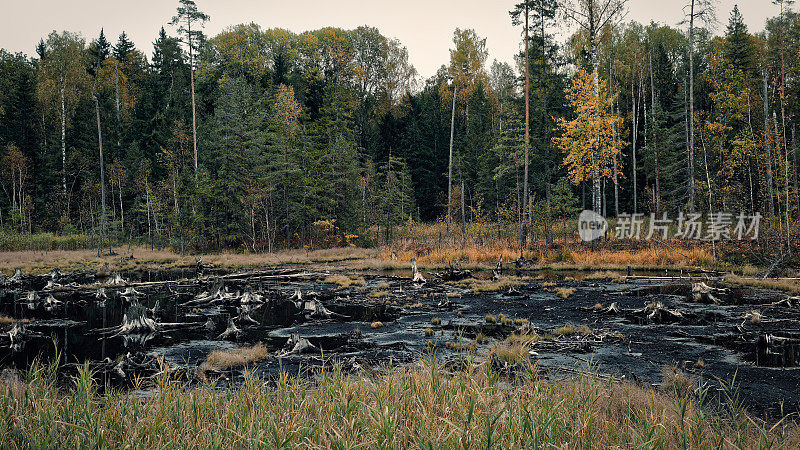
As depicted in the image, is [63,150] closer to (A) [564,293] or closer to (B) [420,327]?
(B) [420,327]

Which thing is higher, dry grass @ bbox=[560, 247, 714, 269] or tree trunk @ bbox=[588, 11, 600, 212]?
tree trunk @ bbox=[588, 11, 600, 212]

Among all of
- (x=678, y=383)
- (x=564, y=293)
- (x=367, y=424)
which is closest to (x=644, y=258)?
(x=564, y=293)

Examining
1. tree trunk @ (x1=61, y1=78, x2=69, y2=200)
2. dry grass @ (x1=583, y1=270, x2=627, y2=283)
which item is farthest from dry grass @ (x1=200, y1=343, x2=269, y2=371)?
tree trunk @ (x1=61, y1=78, x2=69, y2=200)

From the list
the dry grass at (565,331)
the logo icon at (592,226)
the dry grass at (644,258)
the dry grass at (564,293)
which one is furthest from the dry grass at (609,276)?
the dry grass at (565,331)

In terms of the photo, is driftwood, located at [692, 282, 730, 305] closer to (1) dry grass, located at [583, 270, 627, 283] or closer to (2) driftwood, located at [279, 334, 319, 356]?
(1) dry grass, located at [583, 270, 627, 283]

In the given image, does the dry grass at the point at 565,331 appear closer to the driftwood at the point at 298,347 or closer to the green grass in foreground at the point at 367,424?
the driftwood at the point at 298,347

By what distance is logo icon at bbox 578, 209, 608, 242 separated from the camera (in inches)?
935

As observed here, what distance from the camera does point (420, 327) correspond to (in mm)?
10969

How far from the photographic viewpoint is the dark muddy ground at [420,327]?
7.68 meters

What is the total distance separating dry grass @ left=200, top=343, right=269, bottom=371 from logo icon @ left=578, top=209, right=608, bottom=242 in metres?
19.7

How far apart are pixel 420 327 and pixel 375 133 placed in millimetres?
40970

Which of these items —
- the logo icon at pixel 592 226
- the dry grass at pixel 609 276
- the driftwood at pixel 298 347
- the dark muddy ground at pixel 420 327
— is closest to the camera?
the dark muddy ground at pixel 420 327

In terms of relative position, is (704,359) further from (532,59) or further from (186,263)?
(532,59)

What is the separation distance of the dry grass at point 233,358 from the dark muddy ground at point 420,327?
234mm
